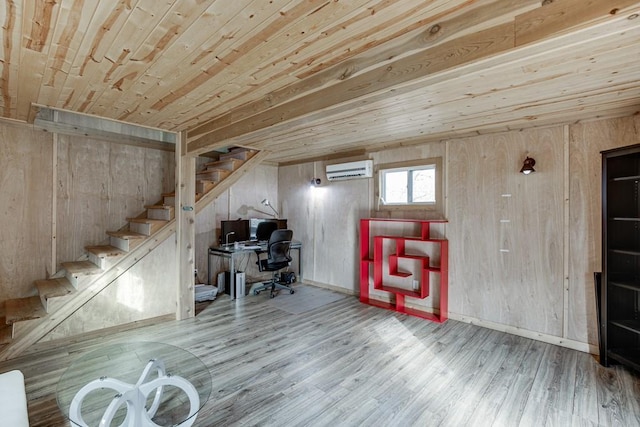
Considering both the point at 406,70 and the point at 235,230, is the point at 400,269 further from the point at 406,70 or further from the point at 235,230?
the point at 406,70

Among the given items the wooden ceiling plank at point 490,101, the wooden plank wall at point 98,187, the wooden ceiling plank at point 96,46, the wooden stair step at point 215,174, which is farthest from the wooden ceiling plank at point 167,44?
the wooden stair step at point 215,174

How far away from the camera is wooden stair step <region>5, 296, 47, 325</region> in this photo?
279 centimetres

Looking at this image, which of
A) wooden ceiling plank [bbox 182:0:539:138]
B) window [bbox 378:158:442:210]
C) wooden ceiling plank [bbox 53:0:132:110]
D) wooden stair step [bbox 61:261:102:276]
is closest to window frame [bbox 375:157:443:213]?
window [bbox 378:158:442:210]

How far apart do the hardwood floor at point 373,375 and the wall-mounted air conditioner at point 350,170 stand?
212 cm

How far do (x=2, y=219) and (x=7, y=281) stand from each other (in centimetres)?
68

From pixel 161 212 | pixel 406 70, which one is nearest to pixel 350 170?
pixel 161 212

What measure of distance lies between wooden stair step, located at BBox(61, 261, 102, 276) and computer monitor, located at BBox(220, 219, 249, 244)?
1.71 m

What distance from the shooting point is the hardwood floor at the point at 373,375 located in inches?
79.3

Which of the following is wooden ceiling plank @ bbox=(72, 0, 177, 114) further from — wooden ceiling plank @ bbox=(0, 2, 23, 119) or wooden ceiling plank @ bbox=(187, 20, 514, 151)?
wooden ceiling plank @ bbox=(187, 20, 514, 151)

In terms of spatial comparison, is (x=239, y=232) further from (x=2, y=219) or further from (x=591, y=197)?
(x=591, y=197)

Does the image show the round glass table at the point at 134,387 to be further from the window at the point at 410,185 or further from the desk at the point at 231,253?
the window at the point at 410,185

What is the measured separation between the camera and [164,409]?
2006 millimetres

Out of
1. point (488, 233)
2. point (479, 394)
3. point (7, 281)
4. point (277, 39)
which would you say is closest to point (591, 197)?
point (488, 233)

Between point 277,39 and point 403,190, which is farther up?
point 277,39
